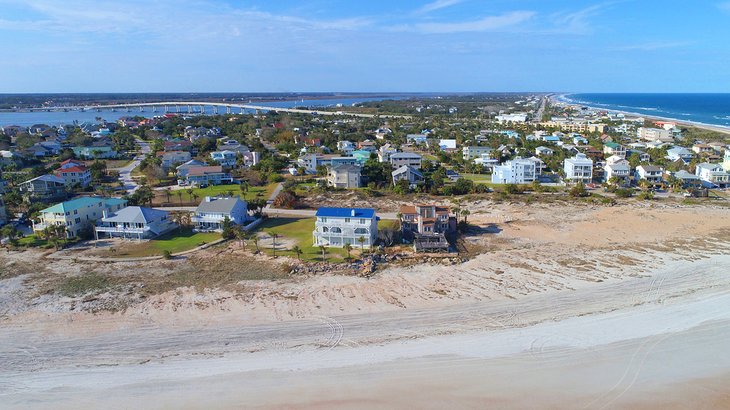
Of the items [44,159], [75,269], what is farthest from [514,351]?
[44,159]

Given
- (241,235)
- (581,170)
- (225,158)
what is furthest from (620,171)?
(225,158)

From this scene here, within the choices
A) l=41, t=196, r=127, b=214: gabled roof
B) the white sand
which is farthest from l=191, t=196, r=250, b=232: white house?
the white sand

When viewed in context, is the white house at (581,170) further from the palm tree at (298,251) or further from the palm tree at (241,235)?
the palm tree at (241,235)

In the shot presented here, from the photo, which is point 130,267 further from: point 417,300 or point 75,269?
point 417,300

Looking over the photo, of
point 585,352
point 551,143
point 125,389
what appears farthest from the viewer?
point 551,143

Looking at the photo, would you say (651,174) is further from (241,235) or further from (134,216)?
(134,216)

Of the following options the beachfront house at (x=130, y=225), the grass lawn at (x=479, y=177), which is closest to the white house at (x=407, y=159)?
the grass lawn at (x=479, y=177)
